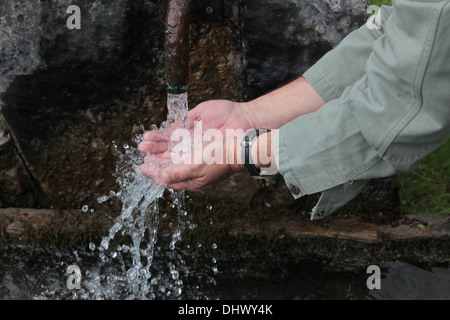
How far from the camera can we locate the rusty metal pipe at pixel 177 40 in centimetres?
166

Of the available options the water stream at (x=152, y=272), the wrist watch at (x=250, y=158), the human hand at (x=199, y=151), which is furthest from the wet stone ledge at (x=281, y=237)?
the wrist watch at (x=250, y=158)

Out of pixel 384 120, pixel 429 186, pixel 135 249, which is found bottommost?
pixel 135 249

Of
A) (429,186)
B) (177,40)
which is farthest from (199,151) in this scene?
(429,186)

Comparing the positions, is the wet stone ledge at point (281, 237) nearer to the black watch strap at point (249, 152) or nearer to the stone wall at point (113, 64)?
the stone wall at point (113, 64)

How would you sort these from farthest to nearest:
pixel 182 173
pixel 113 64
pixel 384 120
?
pixel 113 64
pixel 182 173
pixel 384 120

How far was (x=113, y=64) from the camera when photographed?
2.18 meters

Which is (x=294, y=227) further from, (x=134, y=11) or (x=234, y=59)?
(x=134, y=11)

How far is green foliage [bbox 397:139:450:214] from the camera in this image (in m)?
2.72

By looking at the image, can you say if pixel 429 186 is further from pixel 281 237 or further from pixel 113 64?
pixel 113 64

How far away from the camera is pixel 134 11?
2.06 meters

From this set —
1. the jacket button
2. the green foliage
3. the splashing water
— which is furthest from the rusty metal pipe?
the green foliage

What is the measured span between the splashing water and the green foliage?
1108 mm

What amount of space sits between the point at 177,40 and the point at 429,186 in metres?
1.76

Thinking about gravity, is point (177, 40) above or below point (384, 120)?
above
